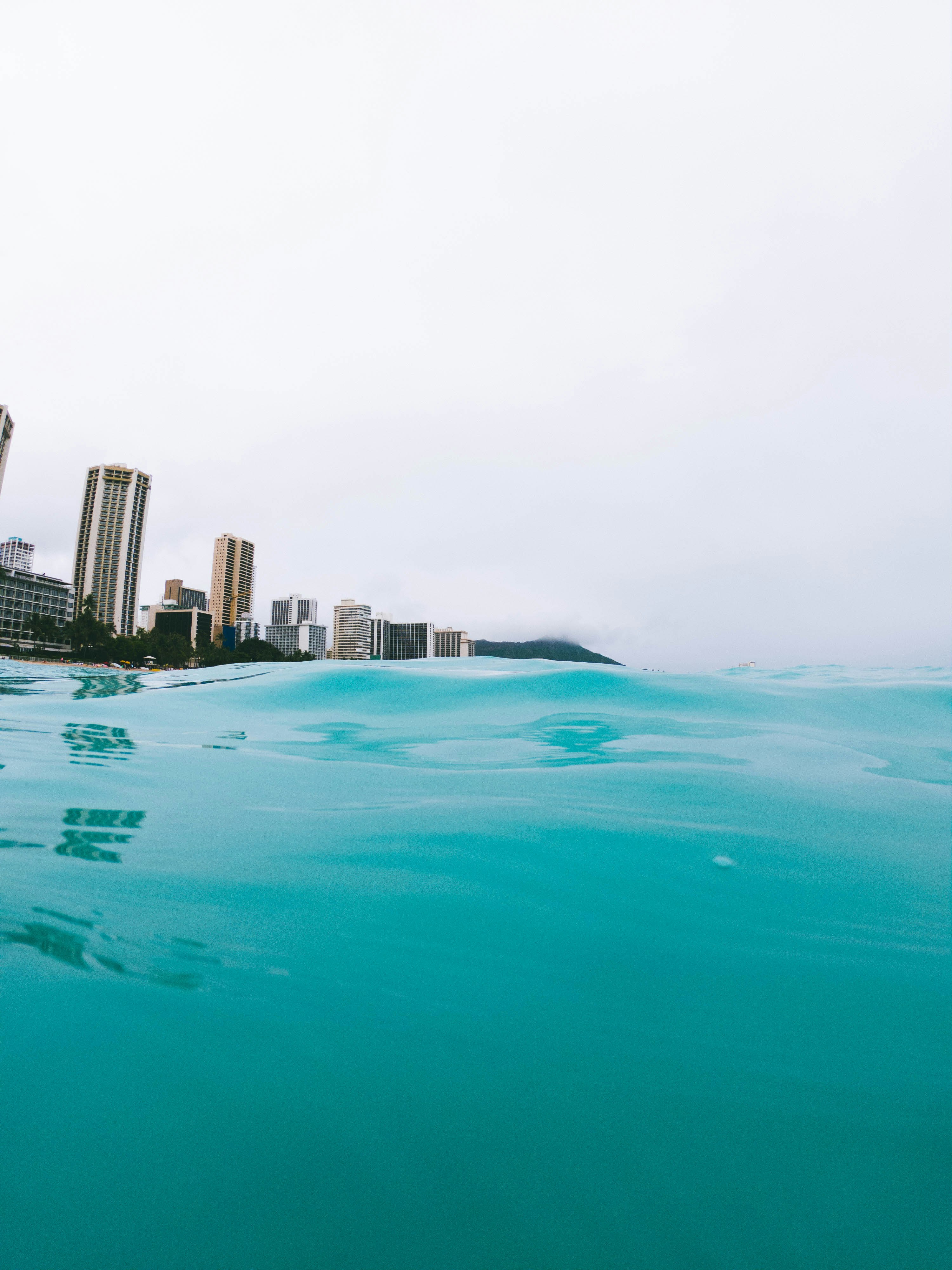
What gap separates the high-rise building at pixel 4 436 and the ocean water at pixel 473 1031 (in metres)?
116

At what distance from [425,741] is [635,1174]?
487 centimetres

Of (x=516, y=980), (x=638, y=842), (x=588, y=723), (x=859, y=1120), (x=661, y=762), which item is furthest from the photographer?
(x=588, y=723)

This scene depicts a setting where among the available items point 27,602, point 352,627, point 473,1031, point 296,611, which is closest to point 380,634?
point 352,627

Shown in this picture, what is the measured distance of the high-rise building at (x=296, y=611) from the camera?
180m

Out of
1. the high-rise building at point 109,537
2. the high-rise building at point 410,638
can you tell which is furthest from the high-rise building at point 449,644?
the high-rise building at point 109,537

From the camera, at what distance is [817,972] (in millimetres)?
2086

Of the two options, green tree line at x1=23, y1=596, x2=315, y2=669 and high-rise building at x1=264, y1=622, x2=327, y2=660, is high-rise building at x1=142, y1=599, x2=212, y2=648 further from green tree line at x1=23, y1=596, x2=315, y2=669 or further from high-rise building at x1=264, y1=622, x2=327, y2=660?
high-rise building at x1=264, y1=622, x2=327, y2=660

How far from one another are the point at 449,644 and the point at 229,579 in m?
52.8

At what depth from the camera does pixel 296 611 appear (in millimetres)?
181875

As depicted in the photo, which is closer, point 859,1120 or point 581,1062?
point 859,1120

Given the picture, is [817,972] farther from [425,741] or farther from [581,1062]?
[425,741]

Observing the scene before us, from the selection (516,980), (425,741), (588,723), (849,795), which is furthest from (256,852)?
(588,723)

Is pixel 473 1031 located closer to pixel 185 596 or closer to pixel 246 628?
pixel 246 628

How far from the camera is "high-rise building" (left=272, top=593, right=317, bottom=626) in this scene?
180 metres
